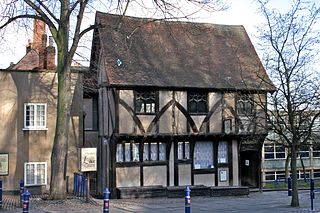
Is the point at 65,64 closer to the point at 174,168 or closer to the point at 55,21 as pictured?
the point at 55,21

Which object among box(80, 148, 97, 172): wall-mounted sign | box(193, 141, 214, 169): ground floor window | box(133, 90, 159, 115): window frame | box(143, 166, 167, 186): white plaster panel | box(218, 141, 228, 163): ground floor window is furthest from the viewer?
box(218, 141, 228, 163): ground floor window

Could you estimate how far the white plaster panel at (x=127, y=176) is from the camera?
28031 millimetres

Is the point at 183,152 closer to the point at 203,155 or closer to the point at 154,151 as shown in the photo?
the point at 203,155

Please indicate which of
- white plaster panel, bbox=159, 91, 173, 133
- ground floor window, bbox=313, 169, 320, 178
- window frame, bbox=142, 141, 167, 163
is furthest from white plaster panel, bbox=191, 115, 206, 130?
ground floor window, bbox=313, 169, 320, 178

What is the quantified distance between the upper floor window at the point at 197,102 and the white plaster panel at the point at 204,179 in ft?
11.7

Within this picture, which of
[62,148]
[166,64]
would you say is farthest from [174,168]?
[62,148]

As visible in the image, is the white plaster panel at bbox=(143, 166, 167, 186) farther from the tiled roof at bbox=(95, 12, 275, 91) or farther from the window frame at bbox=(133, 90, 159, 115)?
the tiled roof at bbox=(95, 12, 275, 91)

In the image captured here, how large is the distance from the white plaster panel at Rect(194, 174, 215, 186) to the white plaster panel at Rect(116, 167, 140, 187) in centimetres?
340

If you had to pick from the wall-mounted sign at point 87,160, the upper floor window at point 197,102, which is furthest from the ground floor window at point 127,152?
the wall-mounted sign at point 87,160

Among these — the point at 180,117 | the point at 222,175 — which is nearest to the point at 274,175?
the point at 222,175

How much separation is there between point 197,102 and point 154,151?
145 inches

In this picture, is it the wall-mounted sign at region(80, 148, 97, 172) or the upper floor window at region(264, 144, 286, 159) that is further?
the upper floor window at region(264, 144, 286, 159)

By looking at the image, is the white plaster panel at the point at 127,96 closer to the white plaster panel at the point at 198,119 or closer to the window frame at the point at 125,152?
the window frame at the point at 125,152

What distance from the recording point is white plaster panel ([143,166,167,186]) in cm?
2847
